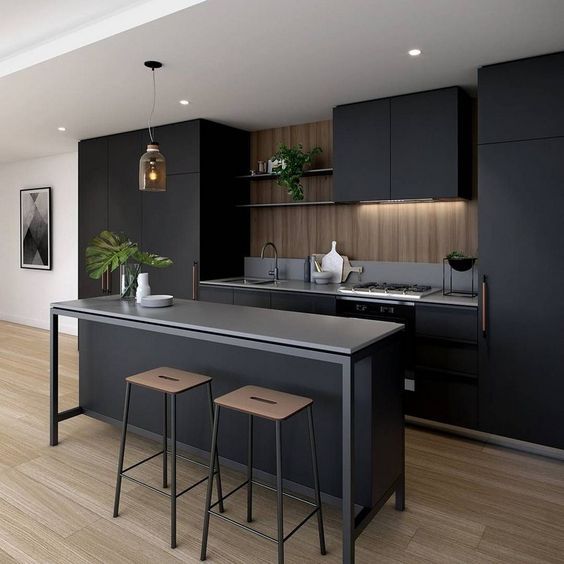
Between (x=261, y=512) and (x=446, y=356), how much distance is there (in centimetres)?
169

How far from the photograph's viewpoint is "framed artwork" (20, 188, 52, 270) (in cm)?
720

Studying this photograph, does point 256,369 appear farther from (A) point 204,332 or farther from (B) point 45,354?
(B) point 45,354

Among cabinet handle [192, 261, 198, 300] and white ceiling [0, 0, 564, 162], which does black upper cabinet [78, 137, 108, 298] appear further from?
cabinet handle [192, 261, 198, 300]

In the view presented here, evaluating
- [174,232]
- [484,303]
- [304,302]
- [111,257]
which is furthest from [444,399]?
[174,232]

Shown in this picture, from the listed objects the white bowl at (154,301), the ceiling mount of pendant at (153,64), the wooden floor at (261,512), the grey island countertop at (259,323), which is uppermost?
the ceiling mount of pendant at (153,64)

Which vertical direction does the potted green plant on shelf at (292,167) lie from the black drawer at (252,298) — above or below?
above

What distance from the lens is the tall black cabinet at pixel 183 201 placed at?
480cm

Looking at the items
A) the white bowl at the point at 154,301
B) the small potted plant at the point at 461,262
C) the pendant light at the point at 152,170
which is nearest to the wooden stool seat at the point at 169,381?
the white bowl at the point at 154,301

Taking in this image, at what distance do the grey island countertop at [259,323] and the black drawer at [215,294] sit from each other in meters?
1.32

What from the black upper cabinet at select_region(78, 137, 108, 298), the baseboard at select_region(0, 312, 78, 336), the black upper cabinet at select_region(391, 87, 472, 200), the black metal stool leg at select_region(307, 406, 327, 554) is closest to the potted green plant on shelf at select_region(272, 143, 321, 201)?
the black upper cabinet at select_region(391, 87, 472, 200)

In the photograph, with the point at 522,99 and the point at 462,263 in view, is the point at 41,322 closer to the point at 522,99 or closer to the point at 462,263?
the point at 462,263

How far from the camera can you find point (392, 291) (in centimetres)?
384

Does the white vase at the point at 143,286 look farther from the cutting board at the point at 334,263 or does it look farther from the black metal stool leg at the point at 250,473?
the cutting board at the point at 334,263

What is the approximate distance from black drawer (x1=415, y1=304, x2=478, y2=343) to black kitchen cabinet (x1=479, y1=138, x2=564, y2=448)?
0.09 m
